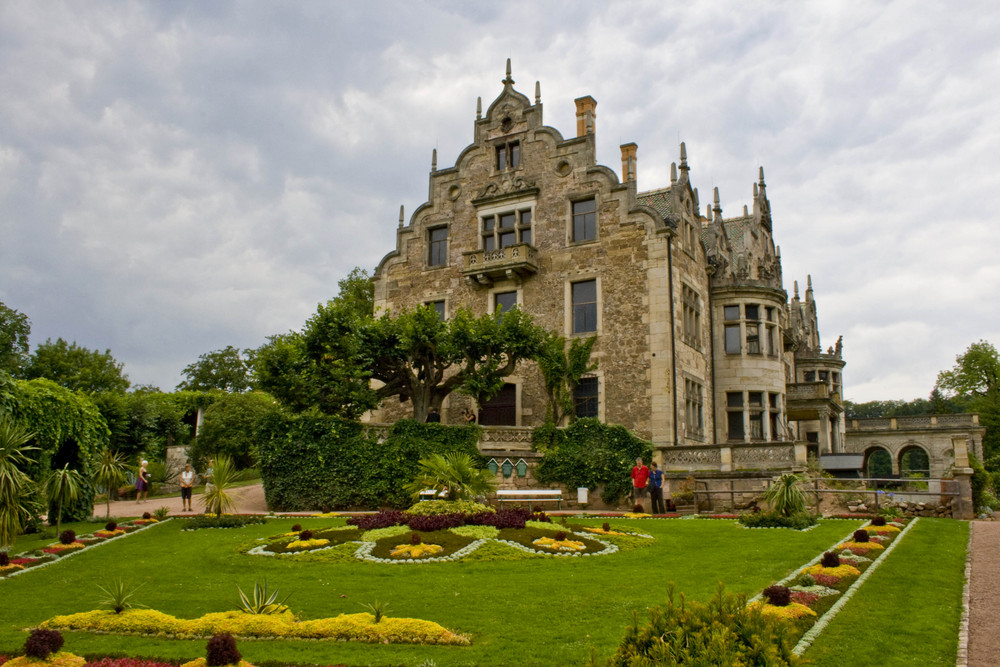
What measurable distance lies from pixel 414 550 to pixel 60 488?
11792 millimetres

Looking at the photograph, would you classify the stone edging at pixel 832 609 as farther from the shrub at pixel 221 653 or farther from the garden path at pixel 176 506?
the garden path at pixel 176 506

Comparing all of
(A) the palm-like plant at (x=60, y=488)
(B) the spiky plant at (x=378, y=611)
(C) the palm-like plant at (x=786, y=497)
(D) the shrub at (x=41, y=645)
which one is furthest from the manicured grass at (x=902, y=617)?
(A) the palm-like plant at (x=60, y=488)

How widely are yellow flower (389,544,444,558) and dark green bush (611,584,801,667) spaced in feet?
34.6

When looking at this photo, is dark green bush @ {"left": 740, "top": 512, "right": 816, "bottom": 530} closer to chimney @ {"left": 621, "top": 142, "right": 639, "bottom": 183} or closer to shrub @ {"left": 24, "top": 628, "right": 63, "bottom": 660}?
shrub @ {"left": 24, "top": 628, "right": 63, "bottom": 660}

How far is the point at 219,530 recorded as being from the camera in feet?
71.8

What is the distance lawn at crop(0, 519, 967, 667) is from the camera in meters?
9.41

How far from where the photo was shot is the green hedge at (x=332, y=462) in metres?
29.2

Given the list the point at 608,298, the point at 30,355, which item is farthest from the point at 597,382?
the point at 30,355

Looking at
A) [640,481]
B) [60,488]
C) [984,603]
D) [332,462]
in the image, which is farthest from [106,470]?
[984,603]

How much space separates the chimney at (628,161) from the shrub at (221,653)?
102 feet

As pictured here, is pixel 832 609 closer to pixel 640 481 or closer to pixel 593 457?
pixel 640 481

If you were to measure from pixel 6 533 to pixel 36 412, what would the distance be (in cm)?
623

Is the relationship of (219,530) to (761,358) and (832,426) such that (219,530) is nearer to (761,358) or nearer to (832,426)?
(761,358)

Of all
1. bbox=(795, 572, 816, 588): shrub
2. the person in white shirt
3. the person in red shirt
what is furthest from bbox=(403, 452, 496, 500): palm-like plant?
bbox=(795, 572, 816, 588): shrub
